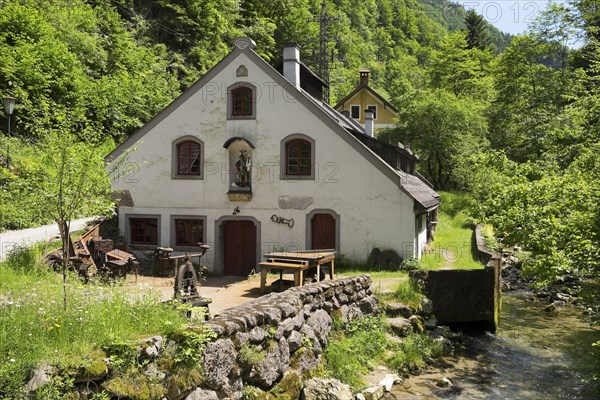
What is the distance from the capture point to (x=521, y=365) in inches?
496

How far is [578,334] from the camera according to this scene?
48.7 feet

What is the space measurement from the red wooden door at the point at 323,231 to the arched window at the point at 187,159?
4744mm

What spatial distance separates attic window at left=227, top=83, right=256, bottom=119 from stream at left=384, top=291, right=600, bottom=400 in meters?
10.6

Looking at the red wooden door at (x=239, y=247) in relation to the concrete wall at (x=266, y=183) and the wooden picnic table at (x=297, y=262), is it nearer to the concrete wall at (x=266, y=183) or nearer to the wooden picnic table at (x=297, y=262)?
the concrete wall at (x=266, y=183)

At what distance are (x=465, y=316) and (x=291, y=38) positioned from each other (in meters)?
38.5

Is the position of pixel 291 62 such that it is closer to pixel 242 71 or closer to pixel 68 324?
pixel 242 71

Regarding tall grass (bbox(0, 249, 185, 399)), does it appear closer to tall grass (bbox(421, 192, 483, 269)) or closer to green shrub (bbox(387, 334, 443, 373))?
green shrub (bbox(387, 334, 443, 373))

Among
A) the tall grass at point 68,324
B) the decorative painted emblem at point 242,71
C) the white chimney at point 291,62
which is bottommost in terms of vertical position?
the tall grass at point 68,324

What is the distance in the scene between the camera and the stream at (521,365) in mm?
10922

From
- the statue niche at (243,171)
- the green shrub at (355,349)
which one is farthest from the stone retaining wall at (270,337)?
the statue niche at (243,171)

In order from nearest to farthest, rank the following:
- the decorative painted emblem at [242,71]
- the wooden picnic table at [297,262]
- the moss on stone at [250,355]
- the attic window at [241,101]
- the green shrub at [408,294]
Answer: the moss on stone at [250,355]
the wooden picnic table at [297,262]
the green shrub at [408,294]
the decorative painted emblem at [242,71]
the attic window at [241,101]

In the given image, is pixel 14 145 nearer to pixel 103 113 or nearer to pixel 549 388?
pixel 103 113

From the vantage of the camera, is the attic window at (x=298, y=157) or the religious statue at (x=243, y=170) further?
the religious statue at (x=243, y=170)

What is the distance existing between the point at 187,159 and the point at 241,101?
302 cm
